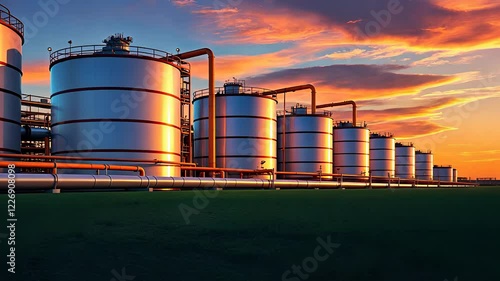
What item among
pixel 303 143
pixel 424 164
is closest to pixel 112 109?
pixel 303 143

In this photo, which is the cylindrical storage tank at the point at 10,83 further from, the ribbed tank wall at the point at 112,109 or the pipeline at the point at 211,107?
the pipeline at the point at 211,107

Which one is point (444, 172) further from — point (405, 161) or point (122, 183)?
point (122, 183)

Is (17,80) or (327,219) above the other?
(17,80)

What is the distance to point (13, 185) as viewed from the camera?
40.8 feet

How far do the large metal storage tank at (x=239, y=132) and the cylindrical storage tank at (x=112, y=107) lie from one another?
29.0 ft

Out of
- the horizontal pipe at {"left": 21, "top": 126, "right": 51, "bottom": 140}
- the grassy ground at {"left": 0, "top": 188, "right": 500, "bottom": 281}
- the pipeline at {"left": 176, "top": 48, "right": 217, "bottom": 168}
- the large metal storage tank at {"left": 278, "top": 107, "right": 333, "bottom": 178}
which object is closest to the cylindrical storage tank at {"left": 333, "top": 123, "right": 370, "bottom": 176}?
the large metal storage tank at {"left": 278, "top": 107, "right": 333, "bottom": 178}

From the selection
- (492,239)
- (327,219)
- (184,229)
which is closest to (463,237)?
(492,239)

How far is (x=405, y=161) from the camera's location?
65.8 m

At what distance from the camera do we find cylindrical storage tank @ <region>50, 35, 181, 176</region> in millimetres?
20500

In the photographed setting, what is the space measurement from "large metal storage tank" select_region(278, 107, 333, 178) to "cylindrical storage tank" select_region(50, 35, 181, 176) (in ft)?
60.7

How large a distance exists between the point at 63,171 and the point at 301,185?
1283 centimetres

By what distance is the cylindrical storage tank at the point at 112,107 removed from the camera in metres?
20.5

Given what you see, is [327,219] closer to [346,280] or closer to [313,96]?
[346,280]

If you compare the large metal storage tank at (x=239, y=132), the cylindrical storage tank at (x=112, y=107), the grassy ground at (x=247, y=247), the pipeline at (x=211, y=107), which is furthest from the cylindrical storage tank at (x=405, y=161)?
the grassy ground at (x=247, y=247)
